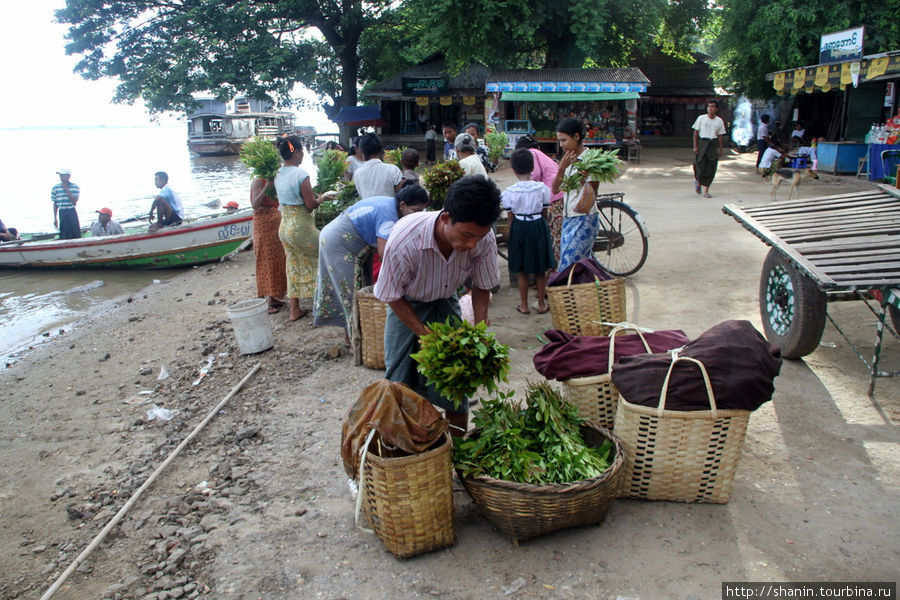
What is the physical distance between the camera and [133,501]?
4020mm

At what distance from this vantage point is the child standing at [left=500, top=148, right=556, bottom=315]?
635cm

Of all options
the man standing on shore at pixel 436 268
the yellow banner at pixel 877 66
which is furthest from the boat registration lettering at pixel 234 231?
the yellow banner at pixel 877 66

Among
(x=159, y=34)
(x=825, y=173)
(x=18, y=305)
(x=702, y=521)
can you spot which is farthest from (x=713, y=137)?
(x=159, y=34)

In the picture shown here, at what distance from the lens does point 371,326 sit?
5.56m

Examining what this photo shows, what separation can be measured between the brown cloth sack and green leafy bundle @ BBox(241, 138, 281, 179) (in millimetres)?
4627

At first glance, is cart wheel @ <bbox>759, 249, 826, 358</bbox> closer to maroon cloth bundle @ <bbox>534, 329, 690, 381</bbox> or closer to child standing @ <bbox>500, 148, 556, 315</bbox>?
maroon cloth bundle @ <bbox>534, 329, 690, 381</bbox>

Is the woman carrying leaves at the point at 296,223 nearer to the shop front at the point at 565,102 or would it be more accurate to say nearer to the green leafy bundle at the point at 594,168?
the green leafy bundle at the point at 594,168

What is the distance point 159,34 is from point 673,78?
22.9 meters

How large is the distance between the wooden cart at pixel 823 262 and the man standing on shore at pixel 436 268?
2.09 m

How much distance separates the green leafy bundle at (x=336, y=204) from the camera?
721 cm

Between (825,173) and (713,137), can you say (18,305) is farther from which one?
(825,173)

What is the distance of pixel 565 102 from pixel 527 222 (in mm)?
17348

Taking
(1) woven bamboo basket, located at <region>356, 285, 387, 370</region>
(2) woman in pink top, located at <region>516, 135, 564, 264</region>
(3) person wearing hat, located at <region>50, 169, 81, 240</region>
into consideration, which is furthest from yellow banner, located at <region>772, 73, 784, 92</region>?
(3) person wearing hat, located at <region>50, 169, 81, 240</region>

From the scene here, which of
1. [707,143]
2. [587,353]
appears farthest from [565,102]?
[587,353]
